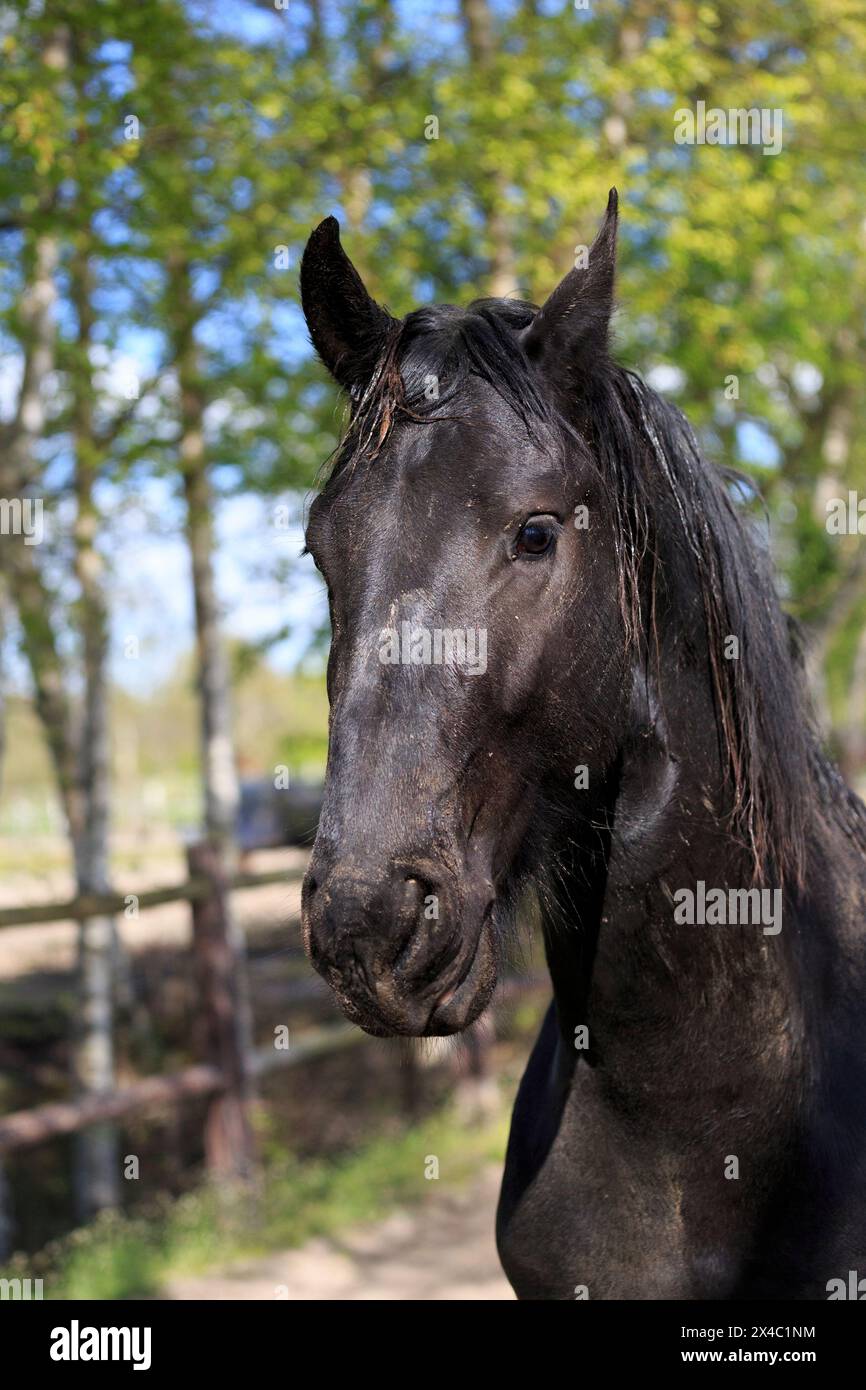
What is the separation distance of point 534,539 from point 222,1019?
20.1 feet

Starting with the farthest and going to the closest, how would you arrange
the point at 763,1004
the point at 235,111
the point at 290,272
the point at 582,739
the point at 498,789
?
the point at 290,272
the point at 235,111
the point at 763,1004
the point at 582,739
the point at 498,789

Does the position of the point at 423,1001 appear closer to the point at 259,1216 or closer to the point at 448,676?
the point at 448,676

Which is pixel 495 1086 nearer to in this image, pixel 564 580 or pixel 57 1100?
pixel 57 1100

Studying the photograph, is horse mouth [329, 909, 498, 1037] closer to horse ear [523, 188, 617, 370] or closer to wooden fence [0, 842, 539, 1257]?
horse ear [523, 188, 617, 370]

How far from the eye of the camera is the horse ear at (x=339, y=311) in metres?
2.39

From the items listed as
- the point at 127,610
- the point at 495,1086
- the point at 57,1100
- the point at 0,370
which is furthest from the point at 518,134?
the point at 57,1100

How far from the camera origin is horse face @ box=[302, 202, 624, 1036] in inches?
71.6

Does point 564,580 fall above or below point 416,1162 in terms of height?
above

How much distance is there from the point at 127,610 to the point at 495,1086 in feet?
16.7

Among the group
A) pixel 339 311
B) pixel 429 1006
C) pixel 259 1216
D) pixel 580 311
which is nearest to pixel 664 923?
pixel 429 1006

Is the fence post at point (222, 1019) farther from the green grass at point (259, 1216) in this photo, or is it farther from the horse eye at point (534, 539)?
the horse eye at point (534, 539)

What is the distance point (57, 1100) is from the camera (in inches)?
427

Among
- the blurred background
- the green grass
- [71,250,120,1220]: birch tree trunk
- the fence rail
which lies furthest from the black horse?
[71,250,120,1220]: birch tree trunk

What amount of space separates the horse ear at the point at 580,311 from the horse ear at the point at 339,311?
1.11ft
